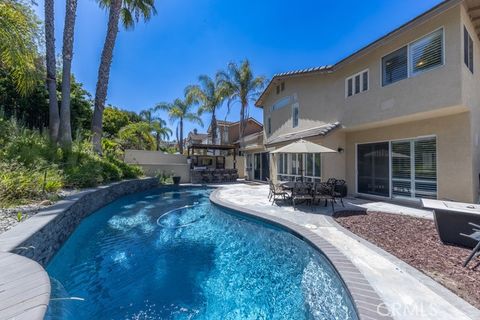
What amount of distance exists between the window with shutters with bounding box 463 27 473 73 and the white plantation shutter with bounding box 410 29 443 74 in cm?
82

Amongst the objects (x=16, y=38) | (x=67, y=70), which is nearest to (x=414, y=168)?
(x=16, y=38)

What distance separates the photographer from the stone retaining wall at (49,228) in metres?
4.43

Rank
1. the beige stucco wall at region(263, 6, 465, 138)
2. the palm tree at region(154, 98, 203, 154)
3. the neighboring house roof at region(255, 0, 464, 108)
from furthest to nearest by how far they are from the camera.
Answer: the palm tree at region(154, 98, 203, 154) < the beige stucco wall at region(263, 6, 465, 138) < the neighboring house roof at region(255, 0, 464, 108)

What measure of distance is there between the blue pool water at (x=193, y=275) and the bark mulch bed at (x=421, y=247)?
5.74ft

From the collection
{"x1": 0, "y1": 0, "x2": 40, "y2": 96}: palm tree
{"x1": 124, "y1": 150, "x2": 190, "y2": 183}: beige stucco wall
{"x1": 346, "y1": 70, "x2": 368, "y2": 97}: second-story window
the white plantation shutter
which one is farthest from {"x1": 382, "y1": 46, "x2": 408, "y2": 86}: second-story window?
{"x1": 124, "y1": 150, "x2": 190, "y2": 183}: beige stucco wall

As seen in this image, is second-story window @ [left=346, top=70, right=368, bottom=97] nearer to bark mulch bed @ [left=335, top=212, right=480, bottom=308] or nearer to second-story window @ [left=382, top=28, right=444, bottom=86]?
second-story window @ [left=382, top=28, right=444, bottom=86]

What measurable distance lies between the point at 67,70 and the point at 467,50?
775 inches

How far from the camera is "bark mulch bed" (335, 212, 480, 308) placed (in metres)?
3.96

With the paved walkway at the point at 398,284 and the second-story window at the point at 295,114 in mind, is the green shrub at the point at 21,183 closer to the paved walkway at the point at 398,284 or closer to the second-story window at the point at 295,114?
the paved walkway at the point at 398,284

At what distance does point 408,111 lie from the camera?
31.0 ft

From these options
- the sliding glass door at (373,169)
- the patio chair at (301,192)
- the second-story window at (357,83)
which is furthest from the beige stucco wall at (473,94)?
the patio chair at (301,192)

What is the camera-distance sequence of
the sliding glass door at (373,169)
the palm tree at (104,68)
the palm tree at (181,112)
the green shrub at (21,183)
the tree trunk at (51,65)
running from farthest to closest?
1. the palm tree at (181,112)
2. the palm tree at (104,68)
3. the tree trunk at (51,65)
4. the sliding glass door at (373,169)
5. the green shrub at (21,183)

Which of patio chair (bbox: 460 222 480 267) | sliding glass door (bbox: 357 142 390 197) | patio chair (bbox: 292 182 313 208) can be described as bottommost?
patio chair (bbox: 460 222 480 267)

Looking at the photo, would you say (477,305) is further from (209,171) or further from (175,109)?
(175,109)
